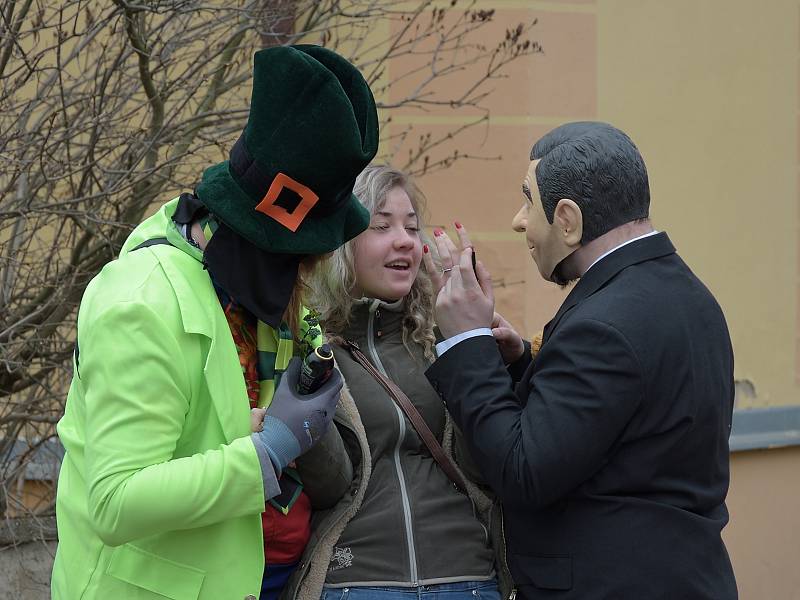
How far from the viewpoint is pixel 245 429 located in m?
2.02

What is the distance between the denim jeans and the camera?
2393 mm

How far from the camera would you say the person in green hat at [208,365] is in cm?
187

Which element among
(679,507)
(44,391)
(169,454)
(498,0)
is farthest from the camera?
(498,0)

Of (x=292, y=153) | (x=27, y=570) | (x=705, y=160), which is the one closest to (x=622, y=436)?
(x=292, y=153)

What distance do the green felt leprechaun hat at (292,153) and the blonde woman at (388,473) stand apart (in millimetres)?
585

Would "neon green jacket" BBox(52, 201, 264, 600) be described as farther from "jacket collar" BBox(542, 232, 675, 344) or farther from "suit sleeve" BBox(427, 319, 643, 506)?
"jacket collar" BBox(542, 232, 675, 344)

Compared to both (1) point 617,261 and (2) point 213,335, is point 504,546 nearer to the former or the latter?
(1) point 617,261

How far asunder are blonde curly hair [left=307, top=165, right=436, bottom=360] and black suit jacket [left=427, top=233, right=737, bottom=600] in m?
0.43

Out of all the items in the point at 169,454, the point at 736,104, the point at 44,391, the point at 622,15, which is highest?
the point at 622,15

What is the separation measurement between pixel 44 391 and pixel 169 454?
2.31 metres

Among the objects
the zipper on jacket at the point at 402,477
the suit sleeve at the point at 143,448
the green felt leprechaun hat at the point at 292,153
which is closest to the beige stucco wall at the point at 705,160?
the zipper on jacket at the point at 402,477

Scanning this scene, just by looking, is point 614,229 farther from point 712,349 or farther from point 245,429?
point 245,429

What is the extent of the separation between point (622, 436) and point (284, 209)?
83 cm

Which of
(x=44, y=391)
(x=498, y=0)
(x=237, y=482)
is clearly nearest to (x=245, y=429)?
(x=237, y=482)
